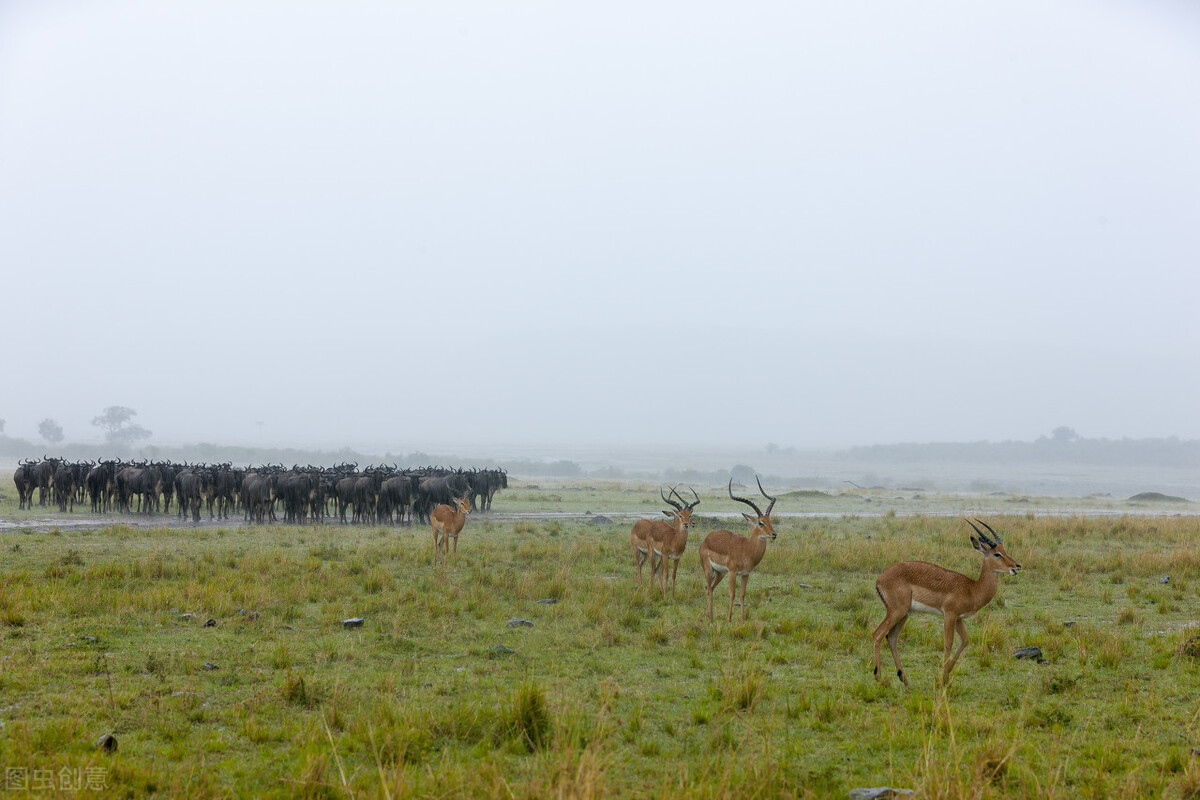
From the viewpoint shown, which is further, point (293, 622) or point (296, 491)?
point (296, 491)

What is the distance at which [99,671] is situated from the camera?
8094mm

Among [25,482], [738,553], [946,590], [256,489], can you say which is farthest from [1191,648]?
[25,482]

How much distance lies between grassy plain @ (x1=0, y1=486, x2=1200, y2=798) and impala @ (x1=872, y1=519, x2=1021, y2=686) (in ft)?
2.24

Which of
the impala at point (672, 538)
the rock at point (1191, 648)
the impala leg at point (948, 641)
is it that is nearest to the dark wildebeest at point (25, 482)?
the impala at point (672, 538)

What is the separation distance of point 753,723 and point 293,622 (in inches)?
270

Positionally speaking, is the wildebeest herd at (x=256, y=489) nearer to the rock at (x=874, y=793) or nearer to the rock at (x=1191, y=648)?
the rock at (x=1191, y=648)

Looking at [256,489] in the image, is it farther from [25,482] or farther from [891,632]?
[891,632]

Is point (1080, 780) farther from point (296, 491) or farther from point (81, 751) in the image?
point (296, 491)

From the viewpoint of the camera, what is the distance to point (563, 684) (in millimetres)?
8164

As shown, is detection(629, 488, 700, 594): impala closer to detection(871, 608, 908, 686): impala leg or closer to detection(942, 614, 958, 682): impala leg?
detection(871, 608, 908, 686): impala leg

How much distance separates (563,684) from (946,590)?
158 inches

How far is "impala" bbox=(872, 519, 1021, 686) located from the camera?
7926 mm

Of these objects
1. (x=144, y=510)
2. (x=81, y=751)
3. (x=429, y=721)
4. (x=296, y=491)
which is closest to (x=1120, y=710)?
(x=429, y=721)

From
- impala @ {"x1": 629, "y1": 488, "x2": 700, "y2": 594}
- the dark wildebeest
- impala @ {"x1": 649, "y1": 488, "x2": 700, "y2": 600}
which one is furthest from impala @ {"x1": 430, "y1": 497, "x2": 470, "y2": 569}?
the dark wildebeest
